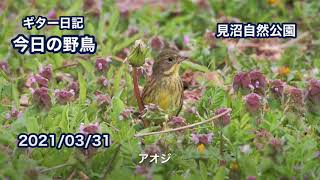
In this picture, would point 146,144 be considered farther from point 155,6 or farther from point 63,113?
point 155,6

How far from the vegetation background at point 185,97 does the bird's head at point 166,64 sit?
172 mm

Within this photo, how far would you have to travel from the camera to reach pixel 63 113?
15.6 feet

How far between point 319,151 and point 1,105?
1.62 meters

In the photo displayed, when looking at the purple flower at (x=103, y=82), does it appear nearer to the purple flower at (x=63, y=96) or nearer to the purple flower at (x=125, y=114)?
the purple flower at (x=63, y=96)

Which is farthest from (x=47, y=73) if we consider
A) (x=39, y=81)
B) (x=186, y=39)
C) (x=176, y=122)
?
(x=186, y=39)

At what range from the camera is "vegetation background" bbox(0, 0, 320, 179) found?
4.27m

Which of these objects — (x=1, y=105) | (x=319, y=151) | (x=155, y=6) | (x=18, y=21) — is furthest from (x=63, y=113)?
(x=155, y=6)

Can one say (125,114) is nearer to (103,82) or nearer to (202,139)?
(202,139)

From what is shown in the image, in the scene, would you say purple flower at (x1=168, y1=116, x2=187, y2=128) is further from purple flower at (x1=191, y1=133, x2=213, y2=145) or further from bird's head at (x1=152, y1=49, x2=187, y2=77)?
bird's head at (x1=152, y1=49, x2=187, y2=77)

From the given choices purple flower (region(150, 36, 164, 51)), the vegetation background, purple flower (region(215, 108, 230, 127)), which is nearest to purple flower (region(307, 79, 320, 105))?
the vegetation background

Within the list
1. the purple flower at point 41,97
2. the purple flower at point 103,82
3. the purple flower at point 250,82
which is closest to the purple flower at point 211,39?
the purple flower at point 103,82

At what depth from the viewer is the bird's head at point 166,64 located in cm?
529

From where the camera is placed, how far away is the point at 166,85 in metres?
5.22

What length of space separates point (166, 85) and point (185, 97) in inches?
18.6
